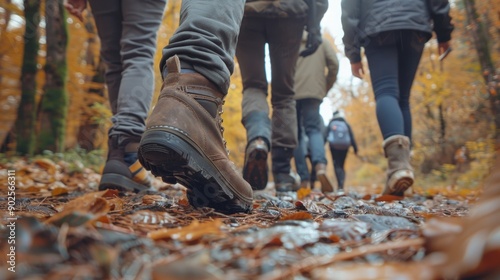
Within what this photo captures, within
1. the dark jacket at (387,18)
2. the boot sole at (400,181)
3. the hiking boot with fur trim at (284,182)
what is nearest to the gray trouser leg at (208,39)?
the boot sole at (400,181)

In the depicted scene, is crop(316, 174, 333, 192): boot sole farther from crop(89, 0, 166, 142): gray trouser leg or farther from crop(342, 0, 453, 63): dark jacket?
crop(89, 0, 166, 142): gray trouser leg

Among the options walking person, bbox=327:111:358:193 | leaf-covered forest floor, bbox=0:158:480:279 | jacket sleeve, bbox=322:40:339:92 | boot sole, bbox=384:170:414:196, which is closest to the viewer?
leaf-covered forest floor, bbox=0:158:480:279

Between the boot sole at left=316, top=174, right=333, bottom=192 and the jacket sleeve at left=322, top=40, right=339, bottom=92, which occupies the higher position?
the jacket sleeve at left=322, top=40, right=339, bottom=92

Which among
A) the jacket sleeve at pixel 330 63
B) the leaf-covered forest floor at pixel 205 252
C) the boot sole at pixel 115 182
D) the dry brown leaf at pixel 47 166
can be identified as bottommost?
the leaf-covered forest floor at pixel 205 252

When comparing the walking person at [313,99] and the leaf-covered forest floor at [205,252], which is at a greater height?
the walking person at [313,99]

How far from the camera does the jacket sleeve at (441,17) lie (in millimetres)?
2865

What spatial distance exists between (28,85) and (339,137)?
5.12m

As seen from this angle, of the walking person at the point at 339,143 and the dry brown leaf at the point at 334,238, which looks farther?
the walking person at the point at 339,143

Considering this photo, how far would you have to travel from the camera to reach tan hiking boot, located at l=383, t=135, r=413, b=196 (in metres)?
2.52

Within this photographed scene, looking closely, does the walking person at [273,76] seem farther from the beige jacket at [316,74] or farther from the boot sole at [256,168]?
the beige jacket at [316,74]

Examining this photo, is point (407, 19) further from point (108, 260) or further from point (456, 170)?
point (456, 170)

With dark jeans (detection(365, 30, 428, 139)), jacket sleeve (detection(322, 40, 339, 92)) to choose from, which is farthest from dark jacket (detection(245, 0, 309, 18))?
jacket sleeve (detection(322, 40, 339, 92))

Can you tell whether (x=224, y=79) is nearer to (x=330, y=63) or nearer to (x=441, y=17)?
(x=441, y=17)

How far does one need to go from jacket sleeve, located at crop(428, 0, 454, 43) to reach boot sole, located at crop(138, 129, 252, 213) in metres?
2.38
